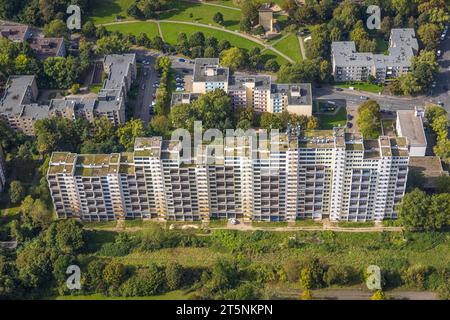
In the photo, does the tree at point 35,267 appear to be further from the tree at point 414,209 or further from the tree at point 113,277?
the tree at point 414,209

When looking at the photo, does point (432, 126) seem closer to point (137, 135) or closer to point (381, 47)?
point (381, 47)

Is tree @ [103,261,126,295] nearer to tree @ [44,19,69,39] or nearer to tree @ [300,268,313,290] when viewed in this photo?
tree @ [300,268,313,290]

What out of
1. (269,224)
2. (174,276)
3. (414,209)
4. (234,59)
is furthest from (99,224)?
(414,209)

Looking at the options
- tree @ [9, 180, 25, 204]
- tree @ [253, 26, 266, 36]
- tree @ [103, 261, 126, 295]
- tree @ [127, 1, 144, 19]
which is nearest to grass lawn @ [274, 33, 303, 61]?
tree @ [253, 26, 266, 36]

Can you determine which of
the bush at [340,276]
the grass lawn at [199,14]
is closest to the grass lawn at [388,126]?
the bush at [340,276]

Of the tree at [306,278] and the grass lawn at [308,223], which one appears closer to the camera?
the tree at [306,278]

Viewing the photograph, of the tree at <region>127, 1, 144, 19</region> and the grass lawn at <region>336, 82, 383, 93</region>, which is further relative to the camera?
the tree at <region>127, 1, 144, 19</region>

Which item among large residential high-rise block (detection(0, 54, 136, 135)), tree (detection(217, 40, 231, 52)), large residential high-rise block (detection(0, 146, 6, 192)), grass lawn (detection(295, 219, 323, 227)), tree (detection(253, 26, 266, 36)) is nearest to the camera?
grass lawn (detection(295, 219, 323, 227))
